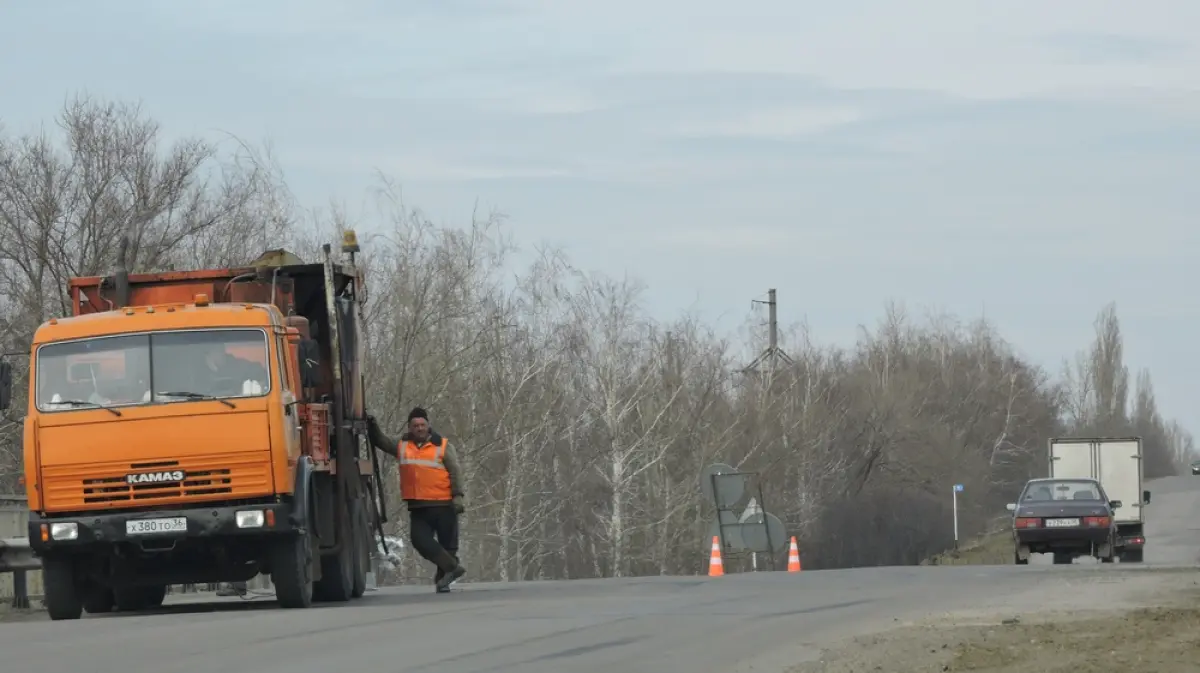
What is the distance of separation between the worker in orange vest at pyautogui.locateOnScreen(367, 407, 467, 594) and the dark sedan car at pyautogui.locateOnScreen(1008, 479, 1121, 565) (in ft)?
50.8

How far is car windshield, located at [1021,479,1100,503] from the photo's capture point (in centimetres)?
3316

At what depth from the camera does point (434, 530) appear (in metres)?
19.5

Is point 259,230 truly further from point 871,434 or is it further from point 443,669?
point 871,434

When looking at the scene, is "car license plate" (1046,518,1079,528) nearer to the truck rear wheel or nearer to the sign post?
the truck rear wheel

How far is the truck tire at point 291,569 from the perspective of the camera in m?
16.5

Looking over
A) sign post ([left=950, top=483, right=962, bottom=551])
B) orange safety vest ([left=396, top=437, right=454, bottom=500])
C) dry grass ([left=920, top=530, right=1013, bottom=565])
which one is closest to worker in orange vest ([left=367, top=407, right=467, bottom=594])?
orange safety vest ([left=396, top=437, right=454, bottom=500])

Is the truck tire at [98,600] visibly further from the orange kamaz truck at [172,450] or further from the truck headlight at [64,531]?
the truck headlight at [64,531]

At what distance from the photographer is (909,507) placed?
78.8 metres

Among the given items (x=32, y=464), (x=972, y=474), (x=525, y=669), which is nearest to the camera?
(x=525, y=669)

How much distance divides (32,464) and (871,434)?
6514cm

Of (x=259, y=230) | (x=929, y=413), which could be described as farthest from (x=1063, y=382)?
(x=259, y=230)

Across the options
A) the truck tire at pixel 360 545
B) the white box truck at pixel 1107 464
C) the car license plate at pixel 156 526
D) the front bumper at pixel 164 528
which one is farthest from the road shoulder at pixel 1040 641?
the white box truck at pixel 1107 464

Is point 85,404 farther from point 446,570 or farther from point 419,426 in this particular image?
point 446,570

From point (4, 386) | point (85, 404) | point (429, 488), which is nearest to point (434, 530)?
point (429, 488)
